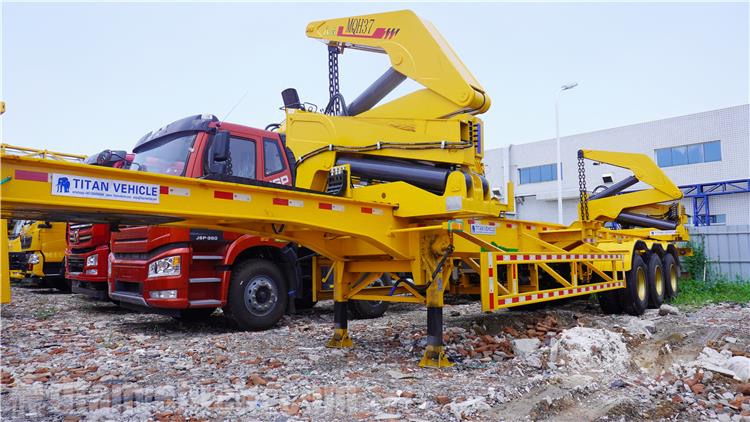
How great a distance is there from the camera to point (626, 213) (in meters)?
12.9

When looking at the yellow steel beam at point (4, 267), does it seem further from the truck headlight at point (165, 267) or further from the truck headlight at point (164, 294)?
the truck headlight at point (164, 294)

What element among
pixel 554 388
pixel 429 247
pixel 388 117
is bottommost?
pixel 554 388

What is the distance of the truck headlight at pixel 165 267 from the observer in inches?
263

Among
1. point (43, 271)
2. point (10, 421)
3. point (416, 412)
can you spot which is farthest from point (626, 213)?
point (43, 271)

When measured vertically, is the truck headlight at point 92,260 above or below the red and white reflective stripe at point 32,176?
below

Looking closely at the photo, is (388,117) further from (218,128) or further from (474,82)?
(218,128)

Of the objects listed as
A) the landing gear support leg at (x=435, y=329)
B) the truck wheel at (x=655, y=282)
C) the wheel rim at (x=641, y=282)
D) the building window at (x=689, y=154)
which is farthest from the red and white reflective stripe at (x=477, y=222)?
the building window at (x=689, y=154)

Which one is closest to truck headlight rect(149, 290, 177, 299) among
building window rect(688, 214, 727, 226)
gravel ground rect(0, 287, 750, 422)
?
gravel ground rect(0, 287, 750, 422)

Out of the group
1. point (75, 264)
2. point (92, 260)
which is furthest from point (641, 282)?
point (75, 264)

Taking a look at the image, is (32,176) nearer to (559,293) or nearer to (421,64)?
(421,64)

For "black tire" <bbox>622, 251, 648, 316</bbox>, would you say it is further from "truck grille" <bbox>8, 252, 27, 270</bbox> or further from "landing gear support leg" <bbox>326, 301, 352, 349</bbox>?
"truck grille" <bbox>8, 252, 27, 270</bbox>

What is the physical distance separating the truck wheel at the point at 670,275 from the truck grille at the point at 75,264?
35.3 ft

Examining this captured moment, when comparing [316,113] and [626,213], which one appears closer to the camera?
[316,113]

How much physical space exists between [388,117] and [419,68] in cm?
61
